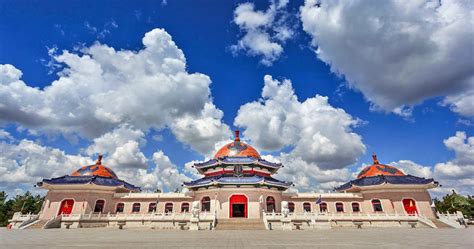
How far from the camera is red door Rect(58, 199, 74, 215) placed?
103 feet

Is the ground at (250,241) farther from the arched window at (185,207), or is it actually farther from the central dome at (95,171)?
the central dome at (95,171)

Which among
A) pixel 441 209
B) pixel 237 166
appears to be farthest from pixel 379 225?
pixel 441 209

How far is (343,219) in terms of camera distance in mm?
28328

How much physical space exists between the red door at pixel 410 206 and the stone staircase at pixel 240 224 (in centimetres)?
1952

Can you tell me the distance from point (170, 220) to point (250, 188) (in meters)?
10.0

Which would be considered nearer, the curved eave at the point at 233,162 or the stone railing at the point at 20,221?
the stone railing at the point at 20,221

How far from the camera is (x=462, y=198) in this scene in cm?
5000

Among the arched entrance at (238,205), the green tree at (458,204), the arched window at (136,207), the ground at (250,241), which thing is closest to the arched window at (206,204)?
the arched entrance at (238,205)

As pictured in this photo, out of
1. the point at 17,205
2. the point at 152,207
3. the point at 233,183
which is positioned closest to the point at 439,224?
the point at 233,183

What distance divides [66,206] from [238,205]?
22.5 meters

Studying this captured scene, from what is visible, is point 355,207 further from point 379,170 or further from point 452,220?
point 452,220

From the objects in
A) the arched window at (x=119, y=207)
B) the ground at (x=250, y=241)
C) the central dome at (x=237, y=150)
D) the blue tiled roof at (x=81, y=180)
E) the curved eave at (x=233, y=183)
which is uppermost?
the central dome at (x=237, y=150)

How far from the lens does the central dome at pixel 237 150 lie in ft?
118

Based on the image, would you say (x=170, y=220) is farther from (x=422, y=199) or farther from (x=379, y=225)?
(x=422, y=199)
